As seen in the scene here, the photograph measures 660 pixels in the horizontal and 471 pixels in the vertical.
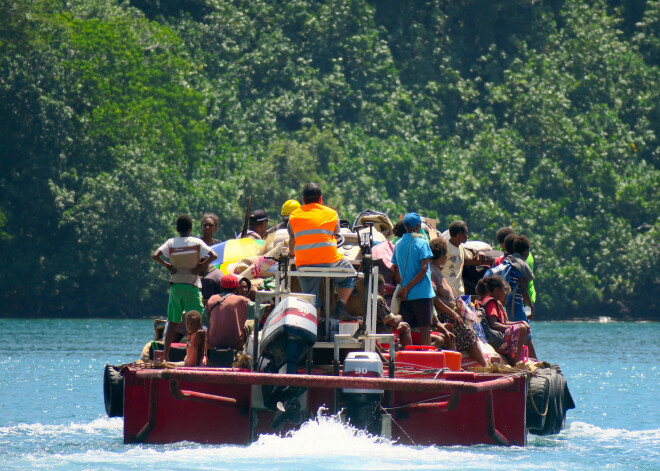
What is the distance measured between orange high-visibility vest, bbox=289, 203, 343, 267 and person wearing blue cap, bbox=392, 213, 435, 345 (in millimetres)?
864

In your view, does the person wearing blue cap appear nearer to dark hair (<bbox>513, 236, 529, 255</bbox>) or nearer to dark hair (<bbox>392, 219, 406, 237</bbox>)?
dark hair (<bbox>392, 219, 406, 237</bbox>)

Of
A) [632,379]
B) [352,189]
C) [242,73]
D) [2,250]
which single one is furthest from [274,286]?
[242,73]

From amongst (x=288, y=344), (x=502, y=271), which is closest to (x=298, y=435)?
(x=288, y=344)

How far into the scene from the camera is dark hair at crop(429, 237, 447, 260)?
46.3 ft

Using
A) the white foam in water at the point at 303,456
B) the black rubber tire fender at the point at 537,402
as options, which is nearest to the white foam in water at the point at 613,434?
the black rubber tire fender at the point at 537,402

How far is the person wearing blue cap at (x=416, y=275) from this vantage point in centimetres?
1353

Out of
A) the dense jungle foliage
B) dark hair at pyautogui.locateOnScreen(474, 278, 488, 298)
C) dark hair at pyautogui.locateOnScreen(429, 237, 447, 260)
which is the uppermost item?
the dense jungle foliage

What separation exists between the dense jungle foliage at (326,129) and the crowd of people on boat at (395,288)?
1325 inches

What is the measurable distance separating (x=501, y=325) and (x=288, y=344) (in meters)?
3.14

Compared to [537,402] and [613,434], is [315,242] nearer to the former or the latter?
[537,402]

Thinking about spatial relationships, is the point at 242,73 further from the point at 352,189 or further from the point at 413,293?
the point at 413,293

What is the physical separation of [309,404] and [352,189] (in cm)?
4142

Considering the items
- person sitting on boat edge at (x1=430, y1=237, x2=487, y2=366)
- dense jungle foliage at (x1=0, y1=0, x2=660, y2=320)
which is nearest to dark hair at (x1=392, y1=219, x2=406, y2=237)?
person sitting on boat edge at (x1=430, y1=237, x2=487, y2=366)

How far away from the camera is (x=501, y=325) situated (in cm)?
1455
